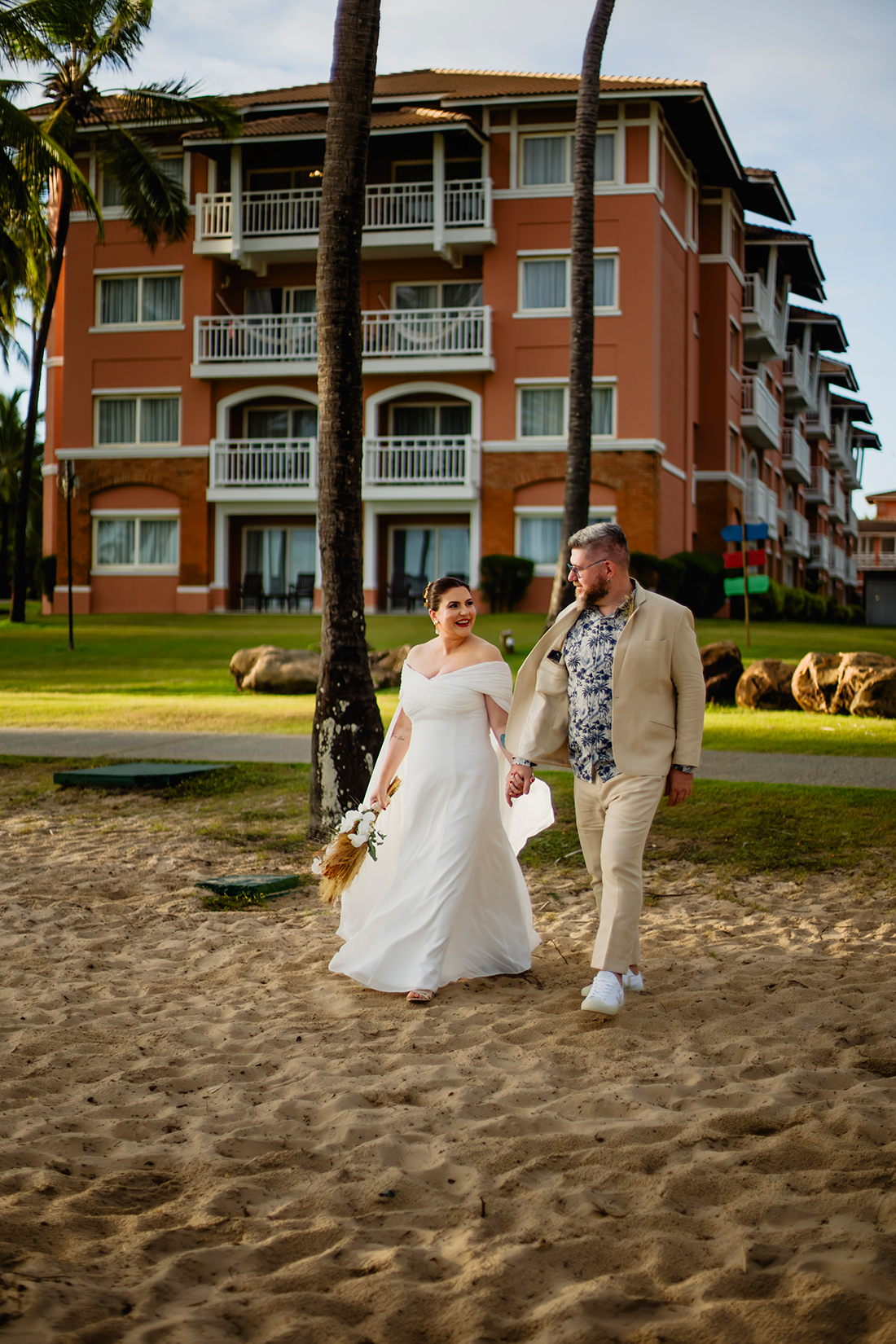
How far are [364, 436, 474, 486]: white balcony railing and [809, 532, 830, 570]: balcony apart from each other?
2538 cm

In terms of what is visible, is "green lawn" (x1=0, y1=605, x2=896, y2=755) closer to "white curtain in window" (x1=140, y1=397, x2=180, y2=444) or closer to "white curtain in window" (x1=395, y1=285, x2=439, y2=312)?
"white curtain in window" (x1=140, y1=397, x2=180, y2=444)

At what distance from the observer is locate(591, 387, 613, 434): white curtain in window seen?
1164 inches

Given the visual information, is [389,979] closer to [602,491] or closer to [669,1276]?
[669,1276]

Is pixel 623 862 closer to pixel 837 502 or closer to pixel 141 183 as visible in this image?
pixel 141 183

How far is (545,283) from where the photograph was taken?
A: 1184 inches

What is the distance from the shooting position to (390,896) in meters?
5.16

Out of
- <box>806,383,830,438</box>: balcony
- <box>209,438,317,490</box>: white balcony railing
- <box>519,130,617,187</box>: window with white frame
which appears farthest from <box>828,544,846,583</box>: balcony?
<box>209,438,317,490</box>: white balcony railing

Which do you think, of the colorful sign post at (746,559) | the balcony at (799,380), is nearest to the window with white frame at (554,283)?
the colorful sign post at (746,559)

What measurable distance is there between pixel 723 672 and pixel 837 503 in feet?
158

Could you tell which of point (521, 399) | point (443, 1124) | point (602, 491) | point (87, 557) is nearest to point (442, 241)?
point (521, 399)

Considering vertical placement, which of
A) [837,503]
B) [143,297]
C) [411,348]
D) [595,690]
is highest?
[143,297]

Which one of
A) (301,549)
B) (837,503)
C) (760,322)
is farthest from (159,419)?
(837,503)

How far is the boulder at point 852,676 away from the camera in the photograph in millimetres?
13570

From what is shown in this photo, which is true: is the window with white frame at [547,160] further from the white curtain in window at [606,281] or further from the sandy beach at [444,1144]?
the sandy beach at [444,1144]
